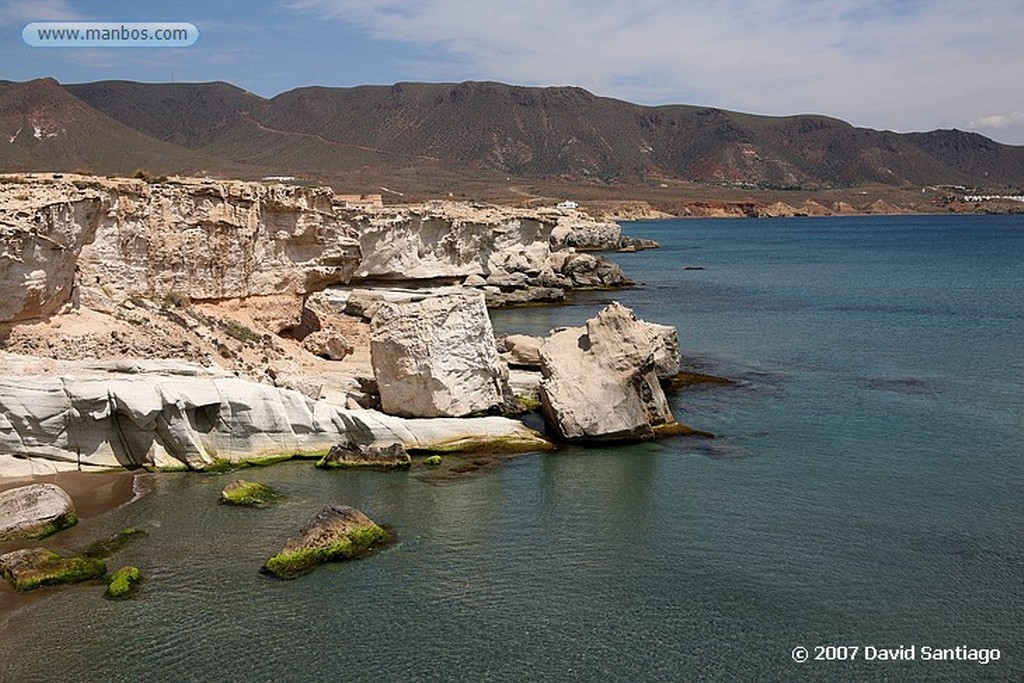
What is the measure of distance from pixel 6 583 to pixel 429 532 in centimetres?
633

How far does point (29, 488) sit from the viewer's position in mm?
15828

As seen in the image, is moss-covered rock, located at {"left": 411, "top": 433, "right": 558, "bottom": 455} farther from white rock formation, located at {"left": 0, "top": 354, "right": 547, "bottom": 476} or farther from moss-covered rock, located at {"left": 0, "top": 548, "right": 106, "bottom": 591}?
moss-covered rock, located at {"left": 0, "top": 548, "right": 106, "bottom": 591}

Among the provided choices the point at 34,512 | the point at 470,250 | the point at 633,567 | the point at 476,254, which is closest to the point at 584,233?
the point at 476,254

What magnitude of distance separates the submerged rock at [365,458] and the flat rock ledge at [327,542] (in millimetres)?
3350

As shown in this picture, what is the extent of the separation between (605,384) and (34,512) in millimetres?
11972

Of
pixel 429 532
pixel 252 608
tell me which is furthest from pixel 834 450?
pixel 252 608

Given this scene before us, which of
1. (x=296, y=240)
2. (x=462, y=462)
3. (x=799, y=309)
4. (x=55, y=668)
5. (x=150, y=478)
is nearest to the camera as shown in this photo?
(x=55, y=668)

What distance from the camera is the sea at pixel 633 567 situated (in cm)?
1198

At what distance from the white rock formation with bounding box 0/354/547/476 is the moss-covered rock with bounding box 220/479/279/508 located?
1.73m

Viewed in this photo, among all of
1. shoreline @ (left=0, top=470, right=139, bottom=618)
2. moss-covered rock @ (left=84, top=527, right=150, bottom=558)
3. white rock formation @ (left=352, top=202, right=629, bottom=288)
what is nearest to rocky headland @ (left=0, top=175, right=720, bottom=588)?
shoreline @ (left=0, top=470, right=139, bottom=618)

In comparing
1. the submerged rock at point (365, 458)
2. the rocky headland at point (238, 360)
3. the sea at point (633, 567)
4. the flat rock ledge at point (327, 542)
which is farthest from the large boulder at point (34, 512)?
the submerged rock at point (365, 458)

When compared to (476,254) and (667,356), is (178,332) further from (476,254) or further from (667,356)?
(476,254)

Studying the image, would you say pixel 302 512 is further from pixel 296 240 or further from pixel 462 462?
pixel 296 240

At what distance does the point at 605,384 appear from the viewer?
2195cm
